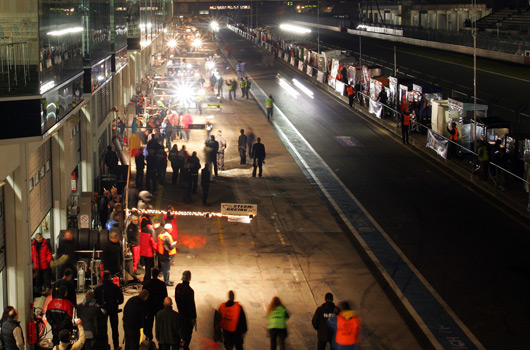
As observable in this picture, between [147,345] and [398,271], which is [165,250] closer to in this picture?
Answer: [147,345]

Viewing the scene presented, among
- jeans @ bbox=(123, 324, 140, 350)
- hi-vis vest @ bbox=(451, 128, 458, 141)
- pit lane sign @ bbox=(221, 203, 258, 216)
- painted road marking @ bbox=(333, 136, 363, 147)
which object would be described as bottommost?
jeans @ bbox=(123, 324, 140, 350)

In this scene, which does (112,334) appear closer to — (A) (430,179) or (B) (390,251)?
(B) (390,251)

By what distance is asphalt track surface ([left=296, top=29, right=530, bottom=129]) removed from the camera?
39334 millimetres

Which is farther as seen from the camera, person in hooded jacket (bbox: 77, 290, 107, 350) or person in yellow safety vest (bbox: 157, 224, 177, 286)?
person in yellow safety vest (bbox: 157, 224, 177, 286)

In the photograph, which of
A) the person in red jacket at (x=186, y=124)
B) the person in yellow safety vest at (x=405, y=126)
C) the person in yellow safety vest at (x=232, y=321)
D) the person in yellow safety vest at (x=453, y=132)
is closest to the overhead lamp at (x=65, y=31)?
the person in yellow safety vest at (x=232, y=321)

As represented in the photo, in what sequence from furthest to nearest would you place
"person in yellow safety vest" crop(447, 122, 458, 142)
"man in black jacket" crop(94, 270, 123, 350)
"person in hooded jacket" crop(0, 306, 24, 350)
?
1. "person in yellow safety vest" crop(447, 122, 458, 142)
2. "man in black jacket" crop(94, 270, 123, 350)
3. "person in hooded jacket" crop(0, 306, 24, 350)

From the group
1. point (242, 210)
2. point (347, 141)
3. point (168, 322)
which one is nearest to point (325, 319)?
point (168, 322)

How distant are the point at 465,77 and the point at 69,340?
4953 centimetres

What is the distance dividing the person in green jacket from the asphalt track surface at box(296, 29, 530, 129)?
2180 centimetres

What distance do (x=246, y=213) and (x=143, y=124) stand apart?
56.7 feet

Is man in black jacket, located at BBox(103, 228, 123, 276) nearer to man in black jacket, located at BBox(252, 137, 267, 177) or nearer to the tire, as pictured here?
the tire

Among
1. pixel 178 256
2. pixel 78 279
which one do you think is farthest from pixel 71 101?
pixel 178 256

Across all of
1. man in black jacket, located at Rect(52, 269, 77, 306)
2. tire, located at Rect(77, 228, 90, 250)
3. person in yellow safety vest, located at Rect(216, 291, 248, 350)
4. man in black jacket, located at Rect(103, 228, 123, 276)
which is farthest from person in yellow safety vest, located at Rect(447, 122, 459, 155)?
man in black jacket, located at Rect(52, 269, 77, 306)

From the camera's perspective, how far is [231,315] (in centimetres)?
1163
